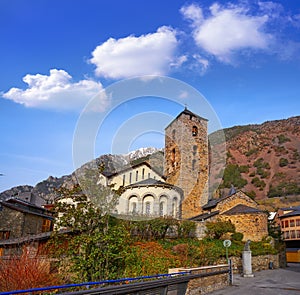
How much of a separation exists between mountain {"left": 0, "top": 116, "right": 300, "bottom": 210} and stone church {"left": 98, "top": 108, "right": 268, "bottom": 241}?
4.68m

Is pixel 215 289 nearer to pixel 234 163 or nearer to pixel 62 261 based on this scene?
pixel 62 261

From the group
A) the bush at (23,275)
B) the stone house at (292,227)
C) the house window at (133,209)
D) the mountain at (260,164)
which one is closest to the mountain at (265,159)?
the mountain at (260,164)

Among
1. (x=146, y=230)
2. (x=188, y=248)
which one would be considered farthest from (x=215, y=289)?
(x=146, y=230)

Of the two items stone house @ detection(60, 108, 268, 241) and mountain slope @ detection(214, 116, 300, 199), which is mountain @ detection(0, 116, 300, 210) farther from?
stone house @ detection(60, 108, 268, 241)

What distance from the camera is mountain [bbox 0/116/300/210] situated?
7181 cm

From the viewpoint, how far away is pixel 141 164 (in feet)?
123

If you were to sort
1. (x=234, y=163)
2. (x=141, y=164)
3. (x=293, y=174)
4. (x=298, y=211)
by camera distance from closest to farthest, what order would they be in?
(x=141, y=164) < (x=298, y=211) < (x=293, y=174) < (x=234, y=163)

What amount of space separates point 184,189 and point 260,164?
6206 centimetres

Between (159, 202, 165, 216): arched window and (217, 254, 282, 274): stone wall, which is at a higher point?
(159, 202, 165, 216): arched window

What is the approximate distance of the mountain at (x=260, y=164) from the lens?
71812 millimetres

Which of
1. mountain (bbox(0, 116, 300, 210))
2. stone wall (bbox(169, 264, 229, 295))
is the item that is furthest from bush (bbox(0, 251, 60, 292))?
mountain (bbox(0, 116, 300, 210))

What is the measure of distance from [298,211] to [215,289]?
→ 124 ft

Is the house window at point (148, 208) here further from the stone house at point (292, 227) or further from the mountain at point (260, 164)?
the stone house at point (292, 227)

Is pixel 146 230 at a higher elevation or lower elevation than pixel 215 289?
higher
